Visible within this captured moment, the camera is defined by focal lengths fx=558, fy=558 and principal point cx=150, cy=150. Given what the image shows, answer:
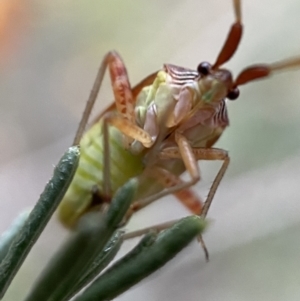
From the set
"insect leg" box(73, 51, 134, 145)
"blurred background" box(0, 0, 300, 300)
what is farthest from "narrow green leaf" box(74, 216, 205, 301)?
"blurred background" box(0, 0, 300, 300)

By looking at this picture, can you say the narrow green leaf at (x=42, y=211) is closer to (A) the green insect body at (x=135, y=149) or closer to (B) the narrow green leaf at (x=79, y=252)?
(B) the narrow green leaf at (x=79, y=252)

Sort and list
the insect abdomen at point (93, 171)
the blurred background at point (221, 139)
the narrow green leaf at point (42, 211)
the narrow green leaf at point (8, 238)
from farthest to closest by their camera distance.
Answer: the blurred background at point (221, 139)
the insect abdomen at point (93, 171)
the narrow green leaf at point (8, 238)
the narrow green leaf at point (42, 211)

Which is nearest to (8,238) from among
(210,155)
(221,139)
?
(210,155)

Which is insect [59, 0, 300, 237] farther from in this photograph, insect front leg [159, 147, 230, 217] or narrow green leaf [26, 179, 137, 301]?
narrow green leaf [26, 179, 137, 301]

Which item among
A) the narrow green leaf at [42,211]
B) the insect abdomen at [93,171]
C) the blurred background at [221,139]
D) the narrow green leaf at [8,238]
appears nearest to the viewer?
the narrow green leaf at [42,211]

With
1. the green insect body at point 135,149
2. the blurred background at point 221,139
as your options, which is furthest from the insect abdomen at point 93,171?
the blurred background at point 221,139

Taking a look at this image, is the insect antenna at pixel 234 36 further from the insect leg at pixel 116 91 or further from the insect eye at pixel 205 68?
the insect leg at pixel 116 91

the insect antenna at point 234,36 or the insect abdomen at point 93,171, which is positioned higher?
the insect antenna at point 234,36

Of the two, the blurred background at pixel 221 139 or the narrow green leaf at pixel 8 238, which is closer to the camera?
the narrow green leaf at pixel 8 238
